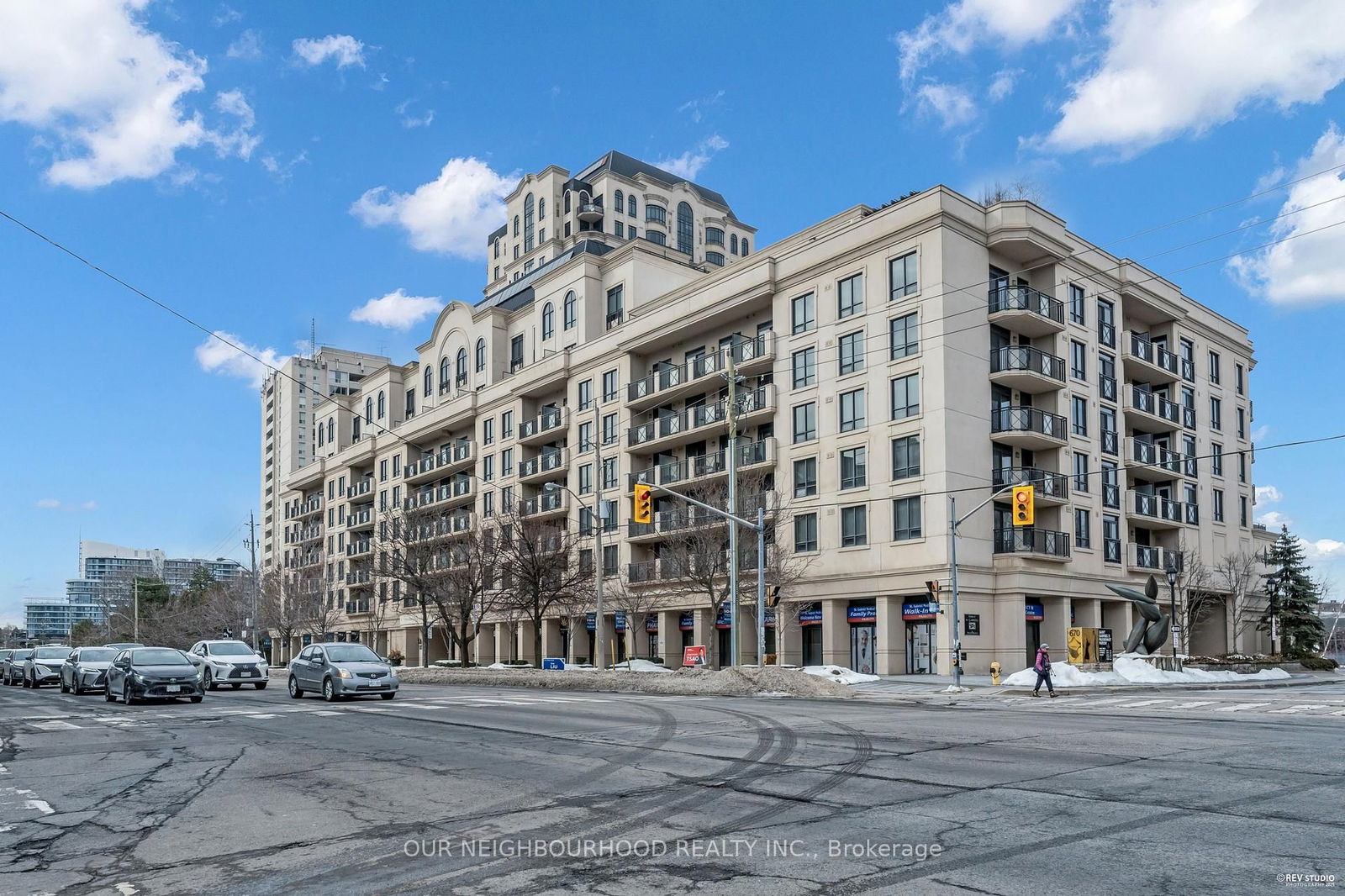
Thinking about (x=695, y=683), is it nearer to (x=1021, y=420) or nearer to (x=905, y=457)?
(x=905, y=457)

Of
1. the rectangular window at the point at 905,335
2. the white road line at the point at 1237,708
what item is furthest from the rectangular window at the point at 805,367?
the white road line at the point at 1237,708

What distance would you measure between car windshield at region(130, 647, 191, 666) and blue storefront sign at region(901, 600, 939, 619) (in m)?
26.9

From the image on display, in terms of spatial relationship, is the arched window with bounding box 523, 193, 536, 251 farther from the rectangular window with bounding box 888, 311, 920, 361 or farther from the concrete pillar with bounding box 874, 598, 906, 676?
the concrete pillar with bounding box 874, 598, 906, 676

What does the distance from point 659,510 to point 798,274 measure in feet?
48.1

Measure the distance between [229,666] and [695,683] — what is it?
15.6 metres

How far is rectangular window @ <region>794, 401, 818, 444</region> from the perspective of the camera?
155 feet

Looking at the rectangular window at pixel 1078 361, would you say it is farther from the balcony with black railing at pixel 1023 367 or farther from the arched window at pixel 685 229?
the arched window at pixel 685 229

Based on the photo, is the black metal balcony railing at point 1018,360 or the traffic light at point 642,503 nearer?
the traffic light at point 642,503

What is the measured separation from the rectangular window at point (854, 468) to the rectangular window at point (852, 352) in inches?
138

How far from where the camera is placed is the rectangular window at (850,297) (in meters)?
45.4

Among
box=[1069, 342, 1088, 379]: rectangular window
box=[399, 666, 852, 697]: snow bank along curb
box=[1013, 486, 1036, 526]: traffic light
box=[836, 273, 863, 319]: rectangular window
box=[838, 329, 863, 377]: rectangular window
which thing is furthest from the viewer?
box=[1069, 342, 1088, 379]: rectangular window

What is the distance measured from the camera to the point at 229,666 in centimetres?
3484

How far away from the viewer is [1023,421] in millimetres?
43969

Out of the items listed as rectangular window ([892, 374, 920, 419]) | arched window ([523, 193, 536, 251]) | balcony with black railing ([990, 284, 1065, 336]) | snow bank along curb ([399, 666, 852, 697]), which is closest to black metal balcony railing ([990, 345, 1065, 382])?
balcony with black railing ([990, 284, 1065, 336])
